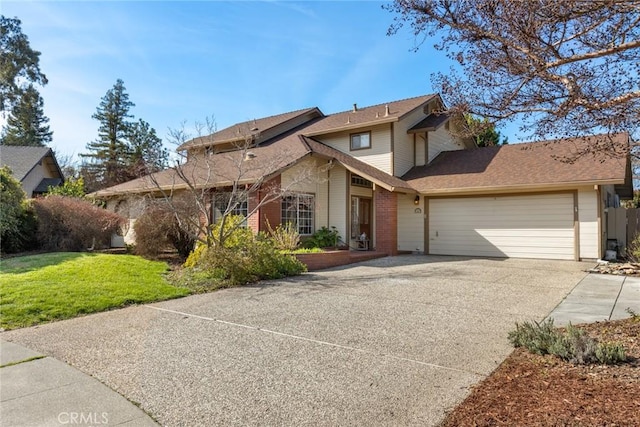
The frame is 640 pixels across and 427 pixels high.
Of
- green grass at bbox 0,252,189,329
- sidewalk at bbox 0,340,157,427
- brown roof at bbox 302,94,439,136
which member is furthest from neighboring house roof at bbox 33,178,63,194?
sidewalk at bbox 0,340,157,427

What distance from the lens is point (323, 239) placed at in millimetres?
15000

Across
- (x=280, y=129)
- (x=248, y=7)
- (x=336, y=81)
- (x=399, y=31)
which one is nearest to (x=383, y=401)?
(x=399, y=31)

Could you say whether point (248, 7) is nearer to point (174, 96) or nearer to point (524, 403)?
point (174, 96)

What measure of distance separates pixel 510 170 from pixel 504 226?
7.48 ft

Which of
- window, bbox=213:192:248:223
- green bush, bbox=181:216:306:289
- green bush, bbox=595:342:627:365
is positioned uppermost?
window, bbox=213:192:248:223

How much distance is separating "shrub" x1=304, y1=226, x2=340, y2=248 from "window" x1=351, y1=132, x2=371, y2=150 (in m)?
4.31

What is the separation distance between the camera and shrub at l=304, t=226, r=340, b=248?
1474 centimetres

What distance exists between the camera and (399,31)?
511 cm

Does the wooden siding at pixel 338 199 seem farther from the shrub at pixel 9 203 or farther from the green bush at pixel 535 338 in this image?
the green bush at pixel 535 338

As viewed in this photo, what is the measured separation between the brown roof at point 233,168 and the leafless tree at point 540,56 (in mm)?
7522

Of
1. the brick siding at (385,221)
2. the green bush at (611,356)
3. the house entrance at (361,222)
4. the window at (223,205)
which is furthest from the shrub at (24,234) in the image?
the green bush at (611,356)

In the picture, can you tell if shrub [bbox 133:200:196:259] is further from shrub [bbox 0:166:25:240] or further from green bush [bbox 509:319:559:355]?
green bush [bbox 509:319:559:355]

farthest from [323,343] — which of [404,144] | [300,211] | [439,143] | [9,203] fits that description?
[439,143]

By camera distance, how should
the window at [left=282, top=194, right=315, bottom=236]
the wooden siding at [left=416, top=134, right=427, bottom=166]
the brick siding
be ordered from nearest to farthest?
the window at [left=282, top=194, right=315, bottom=236] → the brick siding → the wooden siding at [left=416, top=134, right=427, bottom=166]
